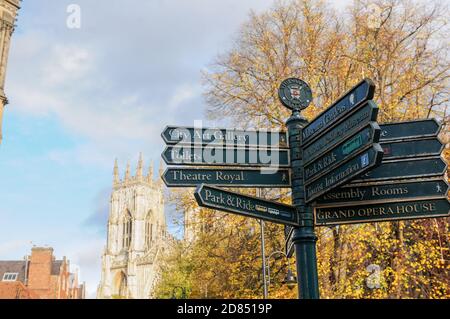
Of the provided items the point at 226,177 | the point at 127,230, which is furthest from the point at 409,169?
the point at 127,230

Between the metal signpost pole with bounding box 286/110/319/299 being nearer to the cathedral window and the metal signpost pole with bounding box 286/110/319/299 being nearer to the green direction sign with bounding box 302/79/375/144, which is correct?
the green direction sign with bounding box 302/79/375/144

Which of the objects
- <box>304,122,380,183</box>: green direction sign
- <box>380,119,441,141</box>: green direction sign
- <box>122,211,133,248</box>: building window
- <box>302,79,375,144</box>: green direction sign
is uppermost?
<box>122,211,133,248</box>: building window

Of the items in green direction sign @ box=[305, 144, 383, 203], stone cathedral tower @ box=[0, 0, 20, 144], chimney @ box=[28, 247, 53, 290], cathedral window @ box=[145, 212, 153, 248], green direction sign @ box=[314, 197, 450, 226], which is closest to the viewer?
green direction sign @ box=[305, 144, 383, 203]

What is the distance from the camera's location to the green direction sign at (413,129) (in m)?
5.31

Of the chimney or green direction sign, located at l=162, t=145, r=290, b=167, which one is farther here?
the chimney

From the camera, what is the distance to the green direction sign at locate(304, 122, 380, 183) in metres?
4.53

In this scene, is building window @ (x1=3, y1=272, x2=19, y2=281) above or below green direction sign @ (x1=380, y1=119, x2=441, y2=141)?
above

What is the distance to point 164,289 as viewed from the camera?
186 ft

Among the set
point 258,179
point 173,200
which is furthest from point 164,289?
point 258,179

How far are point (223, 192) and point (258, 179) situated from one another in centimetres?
63

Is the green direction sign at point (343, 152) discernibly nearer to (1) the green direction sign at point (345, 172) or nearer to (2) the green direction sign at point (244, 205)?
(1) the green direction sign at point (345, 172)

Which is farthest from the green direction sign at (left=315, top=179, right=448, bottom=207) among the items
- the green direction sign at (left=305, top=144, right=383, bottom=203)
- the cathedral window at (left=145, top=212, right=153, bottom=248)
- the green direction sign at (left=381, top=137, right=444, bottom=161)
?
the cathedral window at (left=145, top=212, right=153, bottom=248)

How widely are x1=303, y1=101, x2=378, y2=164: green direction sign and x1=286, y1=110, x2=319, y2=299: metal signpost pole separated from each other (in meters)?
0.13

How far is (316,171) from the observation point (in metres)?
5.29
